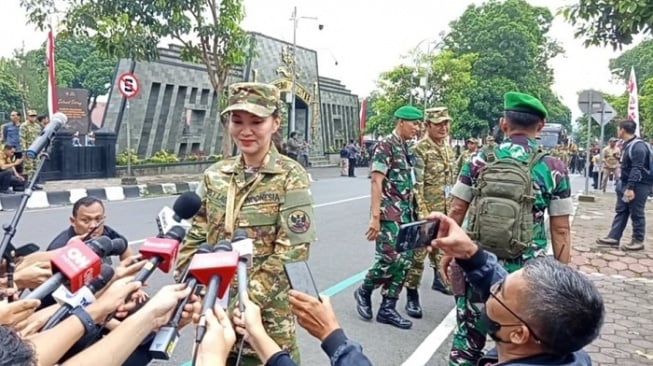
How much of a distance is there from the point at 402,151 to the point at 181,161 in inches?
619

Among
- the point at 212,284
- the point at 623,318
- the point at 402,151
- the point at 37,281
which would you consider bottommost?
the point at 623,318

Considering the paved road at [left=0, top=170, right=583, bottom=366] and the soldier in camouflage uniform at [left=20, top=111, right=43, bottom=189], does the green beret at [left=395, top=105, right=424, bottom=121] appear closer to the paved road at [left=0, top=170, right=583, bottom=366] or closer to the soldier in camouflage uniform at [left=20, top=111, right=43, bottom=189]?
the paved road at [left=0, top=170, right=583, bottom=366]

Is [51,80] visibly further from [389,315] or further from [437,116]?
[389,315]

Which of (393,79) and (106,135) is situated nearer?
(106,135)

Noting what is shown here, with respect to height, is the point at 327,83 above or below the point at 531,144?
above

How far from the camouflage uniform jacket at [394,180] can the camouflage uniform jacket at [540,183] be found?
1710 mm

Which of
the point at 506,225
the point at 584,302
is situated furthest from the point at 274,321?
the point at 506,225

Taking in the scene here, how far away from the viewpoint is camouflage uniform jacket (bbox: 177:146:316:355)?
2.35m

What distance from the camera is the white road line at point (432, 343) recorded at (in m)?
4.15

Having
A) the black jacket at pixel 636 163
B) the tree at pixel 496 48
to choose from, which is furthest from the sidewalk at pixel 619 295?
the tree at pixel 496 48

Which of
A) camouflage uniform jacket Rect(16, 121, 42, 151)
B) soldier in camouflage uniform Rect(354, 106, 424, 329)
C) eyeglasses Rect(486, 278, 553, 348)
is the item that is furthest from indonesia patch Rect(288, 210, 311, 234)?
camouflage uniform jacket Rect(16, 121, 42, 151)

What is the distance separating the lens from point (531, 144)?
3107 millimetres

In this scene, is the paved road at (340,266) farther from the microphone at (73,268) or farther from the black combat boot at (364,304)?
the microphone at (73,268)

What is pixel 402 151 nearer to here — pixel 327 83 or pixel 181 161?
pixel 181 161
